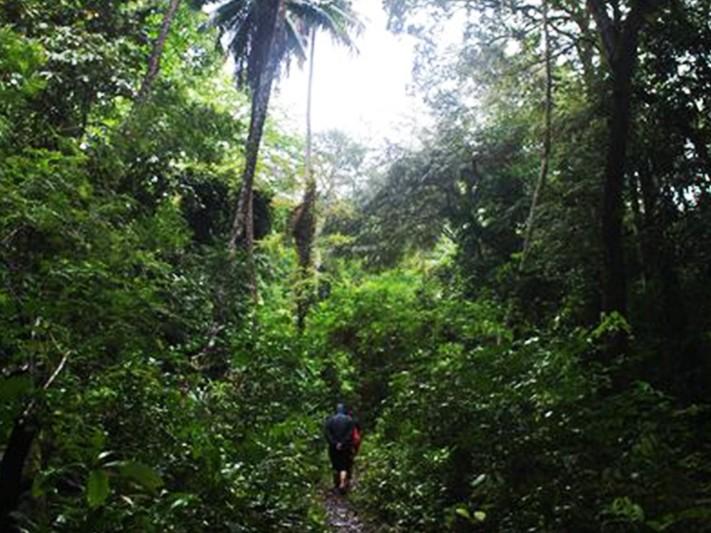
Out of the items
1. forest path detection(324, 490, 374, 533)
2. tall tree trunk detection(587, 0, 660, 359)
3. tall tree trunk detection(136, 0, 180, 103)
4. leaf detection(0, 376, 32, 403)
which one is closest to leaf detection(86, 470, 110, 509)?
leaf detection(0, 376, 32, 403)

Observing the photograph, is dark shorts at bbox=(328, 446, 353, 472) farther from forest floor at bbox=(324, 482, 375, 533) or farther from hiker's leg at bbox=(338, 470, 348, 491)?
forest floor at bbox=(324, 482, 375, 533)

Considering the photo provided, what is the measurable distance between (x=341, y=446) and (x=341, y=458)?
0.86ft

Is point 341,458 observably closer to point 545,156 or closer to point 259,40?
point 545,156

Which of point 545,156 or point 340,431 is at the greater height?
point 545,156

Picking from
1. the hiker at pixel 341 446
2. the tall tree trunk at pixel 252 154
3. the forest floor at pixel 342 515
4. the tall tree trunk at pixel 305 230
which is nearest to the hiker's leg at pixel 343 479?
the hiker at pixel 341 446

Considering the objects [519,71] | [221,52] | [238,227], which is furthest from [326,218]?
[519,71]

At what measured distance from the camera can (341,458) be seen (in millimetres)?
11016

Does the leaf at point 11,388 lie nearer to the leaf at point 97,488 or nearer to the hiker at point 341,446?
the leaf at point 97,488

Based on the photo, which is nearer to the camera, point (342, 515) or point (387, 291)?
point (342, 515)

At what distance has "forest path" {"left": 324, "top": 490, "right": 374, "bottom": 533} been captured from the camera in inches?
335

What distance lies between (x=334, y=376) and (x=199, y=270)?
27.9 ft

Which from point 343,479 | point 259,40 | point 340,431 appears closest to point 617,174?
point 340,431

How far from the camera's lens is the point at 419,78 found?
45.8 ft

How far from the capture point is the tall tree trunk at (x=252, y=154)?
1294 centimetres
